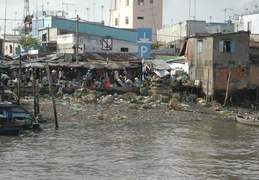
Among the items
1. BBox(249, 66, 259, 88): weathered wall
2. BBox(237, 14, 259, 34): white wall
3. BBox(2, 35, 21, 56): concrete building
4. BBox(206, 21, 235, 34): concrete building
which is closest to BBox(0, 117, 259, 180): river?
BBox(249, 66, 259, 88): weathered wall

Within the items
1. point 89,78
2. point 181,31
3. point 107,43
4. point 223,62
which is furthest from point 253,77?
point 181,31

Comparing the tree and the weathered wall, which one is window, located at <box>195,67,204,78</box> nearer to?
the weathered wall

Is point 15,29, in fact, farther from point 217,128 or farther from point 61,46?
point 217,128

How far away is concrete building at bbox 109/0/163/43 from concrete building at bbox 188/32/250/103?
28.4m

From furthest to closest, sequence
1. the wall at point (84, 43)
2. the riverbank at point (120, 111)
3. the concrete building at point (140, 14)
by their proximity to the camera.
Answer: the concrete building at point (140, 14)
the wall at point (84, 43)
the riverbank at point (120, 111)

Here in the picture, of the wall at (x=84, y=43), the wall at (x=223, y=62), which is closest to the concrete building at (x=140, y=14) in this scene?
the wall at (x=84, y=43)

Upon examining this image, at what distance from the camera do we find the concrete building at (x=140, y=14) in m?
62.6

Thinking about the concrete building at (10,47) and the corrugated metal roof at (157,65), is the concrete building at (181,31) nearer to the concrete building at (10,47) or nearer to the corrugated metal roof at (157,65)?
the corrugated metal roof at (157,65)

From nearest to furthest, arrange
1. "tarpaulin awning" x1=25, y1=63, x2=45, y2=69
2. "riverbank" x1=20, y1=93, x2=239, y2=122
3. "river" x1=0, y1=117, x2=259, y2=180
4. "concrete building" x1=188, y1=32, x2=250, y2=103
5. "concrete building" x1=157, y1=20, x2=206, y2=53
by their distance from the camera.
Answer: "river" x1=0, y1=117, x2=259, y2=180, "riverbank" x1=20, y1=93, x2=239, y2=122, "tarpaulin awning" x1=25, y1=63, x2=45, y2=69, "concrete building" x1=188, y1=32, x2=250, y2=103, "concrete building" x1=157, y1=20, x2=206, y2=53

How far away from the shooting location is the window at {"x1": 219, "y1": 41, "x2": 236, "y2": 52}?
34.6 metres

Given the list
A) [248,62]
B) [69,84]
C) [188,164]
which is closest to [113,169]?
[188,164]

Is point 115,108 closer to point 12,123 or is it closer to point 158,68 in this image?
point 158,68

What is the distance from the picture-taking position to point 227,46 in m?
34.7

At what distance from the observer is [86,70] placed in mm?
37781
